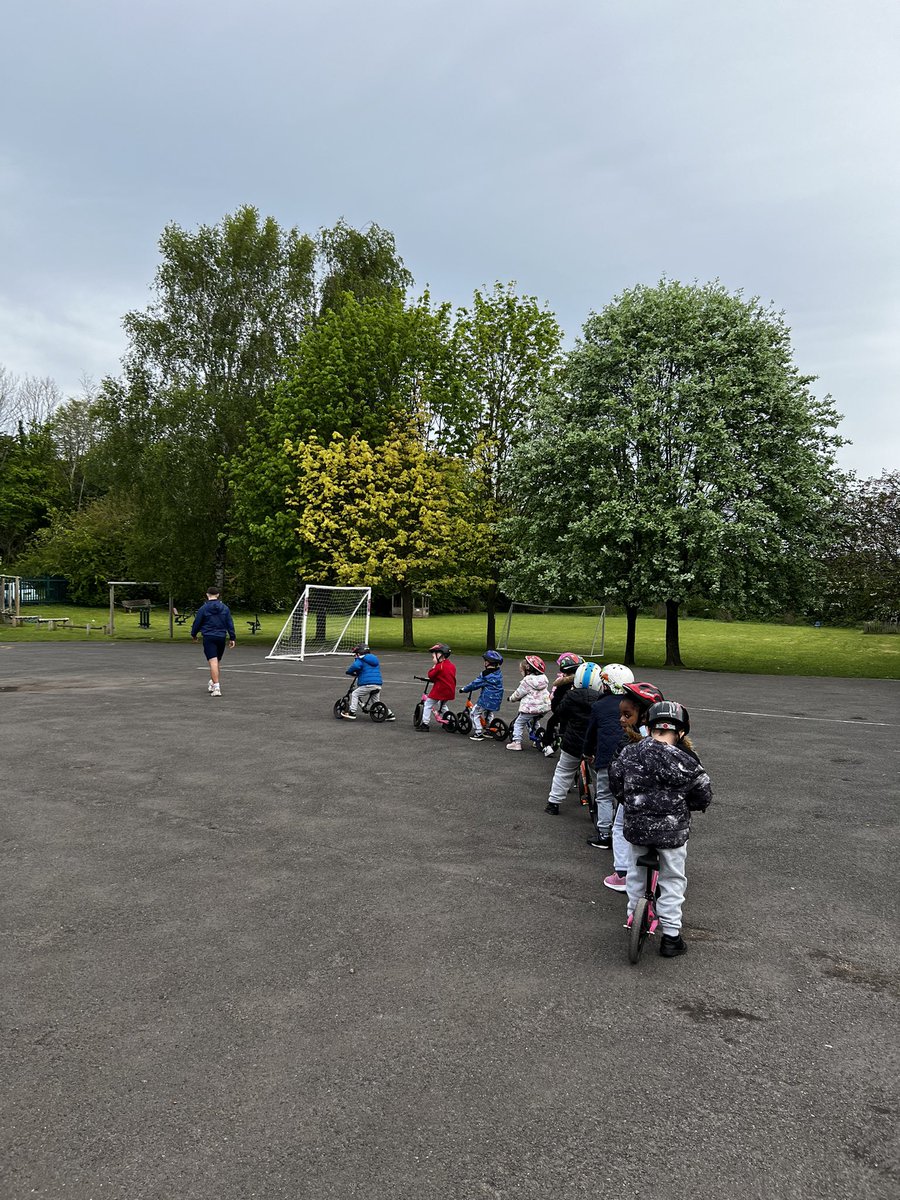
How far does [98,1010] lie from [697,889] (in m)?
3.87

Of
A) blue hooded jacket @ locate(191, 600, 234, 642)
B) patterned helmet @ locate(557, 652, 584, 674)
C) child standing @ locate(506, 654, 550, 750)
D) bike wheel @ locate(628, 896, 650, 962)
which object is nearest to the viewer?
bike wheel @ locate(628, 896, 650, 962)

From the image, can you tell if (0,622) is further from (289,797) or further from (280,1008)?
(280,1008)

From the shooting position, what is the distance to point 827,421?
2550 centimetres

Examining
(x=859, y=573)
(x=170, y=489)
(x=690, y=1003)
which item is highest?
(x=170, y=489)

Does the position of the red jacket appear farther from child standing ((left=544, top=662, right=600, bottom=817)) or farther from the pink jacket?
child standing ((left=544, top=662, right=600, bottom=817))

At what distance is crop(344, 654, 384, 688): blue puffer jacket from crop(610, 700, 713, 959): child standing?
8.37 metres

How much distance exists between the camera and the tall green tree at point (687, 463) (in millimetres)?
23781

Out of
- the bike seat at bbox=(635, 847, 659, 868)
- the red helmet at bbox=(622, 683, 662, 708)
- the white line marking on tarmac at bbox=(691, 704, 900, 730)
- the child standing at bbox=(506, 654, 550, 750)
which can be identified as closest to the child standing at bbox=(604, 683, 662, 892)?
the red helmet at bbox=(622, 683, 662, 708)

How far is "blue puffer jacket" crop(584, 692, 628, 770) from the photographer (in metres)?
6.64

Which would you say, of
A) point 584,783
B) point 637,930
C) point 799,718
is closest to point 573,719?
point 584,783

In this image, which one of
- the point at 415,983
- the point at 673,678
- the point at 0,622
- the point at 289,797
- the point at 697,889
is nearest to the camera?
the point at 415,983

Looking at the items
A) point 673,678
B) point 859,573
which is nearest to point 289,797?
point 673,678

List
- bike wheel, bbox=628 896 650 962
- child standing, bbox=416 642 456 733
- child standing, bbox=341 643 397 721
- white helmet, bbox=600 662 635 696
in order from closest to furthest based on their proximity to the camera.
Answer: bike wheel, bbox=628 896 650 962, white helmet, bbox=600 662 635 696, child standing, bbox=416 642 456 733, child standing, bbox=341 643 397 721

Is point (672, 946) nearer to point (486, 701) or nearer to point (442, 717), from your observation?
point (486, 701)
